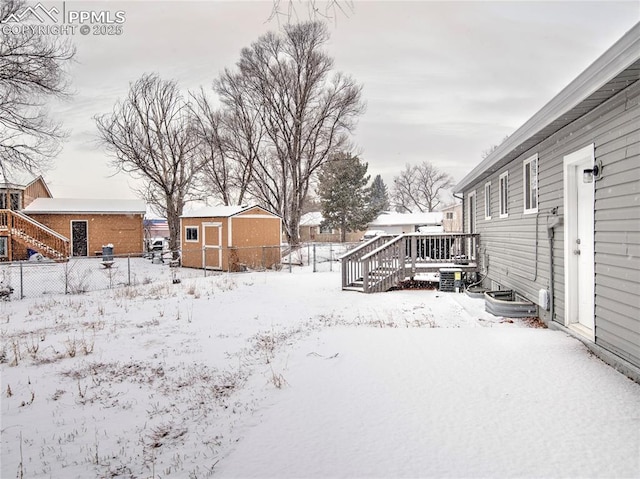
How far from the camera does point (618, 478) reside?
2205 mm

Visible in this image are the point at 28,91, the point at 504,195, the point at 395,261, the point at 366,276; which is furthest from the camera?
the point at 28,91

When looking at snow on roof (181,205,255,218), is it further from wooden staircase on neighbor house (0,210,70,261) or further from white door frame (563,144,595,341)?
white door frame (563,144,595,341)

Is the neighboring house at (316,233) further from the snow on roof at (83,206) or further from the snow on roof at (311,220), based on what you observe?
the snow on roof at (83,206)

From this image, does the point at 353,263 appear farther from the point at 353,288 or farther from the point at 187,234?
the point at 187,234

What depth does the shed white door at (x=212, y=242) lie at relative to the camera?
61.4 ft

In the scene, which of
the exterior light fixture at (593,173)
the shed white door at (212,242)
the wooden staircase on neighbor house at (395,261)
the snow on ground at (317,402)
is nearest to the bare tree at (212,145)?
the shed white door at (212,242)

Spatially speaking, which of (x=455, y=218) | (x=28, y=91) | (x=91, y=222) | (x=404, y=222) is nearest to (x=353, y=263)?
(x=28, y=91)

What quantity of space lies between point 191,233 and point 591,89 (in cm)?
1901

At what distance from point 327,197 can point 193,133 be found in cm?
1699

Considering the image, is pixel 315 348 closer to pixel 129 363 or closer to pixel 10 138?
pixel 129 363

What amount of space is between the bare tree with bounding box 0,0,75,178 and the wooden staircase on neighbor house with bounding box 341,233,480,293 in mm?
11498

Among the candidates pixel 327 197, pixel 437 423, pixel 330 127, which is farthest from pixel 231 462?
pixel 327 197

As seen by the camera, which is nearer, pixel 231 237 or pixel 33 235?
pixel 231 237

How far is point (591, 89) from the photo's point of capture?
3826 millimetres
